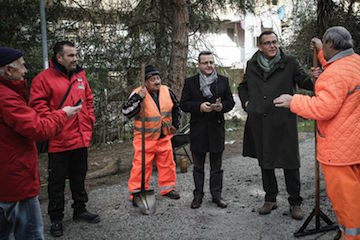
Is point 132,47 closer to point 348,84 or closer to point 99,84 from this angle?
point 99,84

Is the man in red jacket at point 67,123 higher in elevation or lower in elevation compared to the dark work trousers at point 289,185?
higher

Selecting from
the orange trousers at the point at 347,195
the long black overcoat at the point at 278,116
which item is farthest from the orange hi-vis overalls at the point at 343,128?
the long black overcoat at the point at 278,116

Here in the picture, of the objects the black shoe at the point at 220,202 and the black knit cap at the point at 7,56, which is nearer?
the black knit cap at the point at 7,56

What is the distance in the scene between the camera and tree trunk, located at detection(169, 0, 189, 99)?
275 inches

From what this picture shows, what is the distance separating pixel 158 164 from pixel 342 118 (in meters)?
2.58

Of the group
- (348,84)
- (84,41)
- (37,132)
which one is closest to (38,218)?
(37,132)

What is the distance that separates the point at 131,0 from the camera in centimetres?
845

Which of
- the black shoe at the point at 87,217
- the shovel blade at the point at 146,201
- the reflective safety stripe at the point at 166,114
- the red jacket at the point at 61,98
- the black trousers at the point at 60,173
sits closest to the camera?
the red jacket at the point at 61,98

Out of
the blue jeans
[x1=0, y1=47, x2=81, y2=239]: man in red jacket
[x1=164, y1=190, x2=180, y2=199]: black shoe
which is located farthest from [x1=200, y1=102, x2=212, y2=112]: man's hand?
the blue jeans

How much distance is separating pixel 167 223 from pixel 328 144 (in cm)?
197

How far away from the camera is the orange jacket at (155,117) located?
4395 mm

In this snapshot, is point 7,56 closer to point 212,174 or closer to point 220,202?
point 212,174

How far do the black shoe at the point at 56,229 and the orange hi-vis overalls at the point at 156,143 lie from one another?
104 centimetres

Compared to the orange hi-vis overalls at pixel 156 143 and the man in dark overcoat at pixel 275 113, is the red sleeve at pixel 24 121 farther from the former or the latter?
the man in dark overcoat at pixel 275 113
